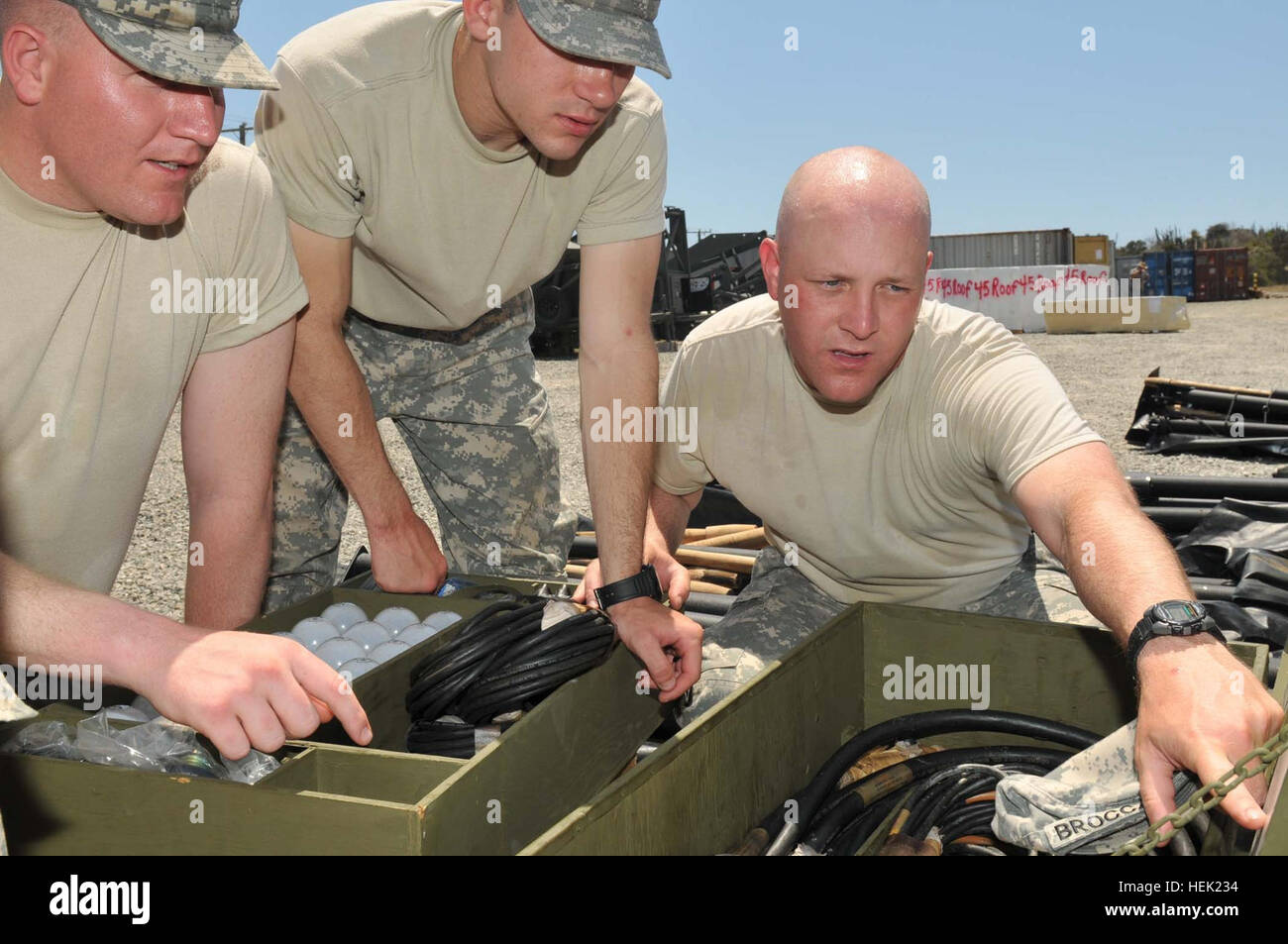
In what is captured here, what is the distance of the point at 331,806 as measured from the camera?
158 centimetres

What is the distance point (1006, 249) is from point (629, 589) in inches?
1114

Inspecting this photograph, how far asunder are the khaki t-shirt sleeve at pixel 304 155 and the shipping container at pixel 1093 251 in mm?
28658

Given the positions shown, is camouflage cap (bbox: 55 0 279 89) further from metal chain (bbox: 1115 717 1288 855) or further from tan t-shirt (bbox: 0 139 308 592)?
metal chain (bbox: 1115 717 1288 855)

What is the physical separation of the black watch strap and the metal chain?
4.27ft

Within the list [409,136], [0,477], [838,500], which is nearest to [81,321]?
[0,477]

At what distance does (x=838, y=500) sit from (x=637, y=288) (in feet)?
2.52

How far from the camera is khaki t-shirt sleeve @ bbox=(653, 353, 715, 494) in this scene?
127 inches

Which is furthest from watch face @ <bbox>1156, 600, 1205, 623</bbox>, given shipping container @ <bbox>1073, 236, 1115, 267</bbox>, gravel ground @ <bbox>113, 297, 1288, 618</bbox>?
shipping container @ <bbox>1073, 236, 1115, 267</bbox>

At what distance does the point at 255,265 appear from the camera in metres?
2.55

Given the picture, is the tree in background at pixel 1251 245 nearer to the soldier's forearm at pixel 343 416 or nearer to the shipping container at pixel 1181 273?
the shipping container at pixel 1181 273

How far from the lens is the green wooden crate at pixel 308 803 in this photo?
5.19ft

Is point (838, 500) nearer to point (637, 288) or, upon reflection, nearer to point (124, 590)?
point (637, 288)

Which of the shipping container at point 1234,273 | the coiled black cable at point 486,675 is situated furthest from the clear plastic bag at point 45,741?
the shipping container at point 1234,273

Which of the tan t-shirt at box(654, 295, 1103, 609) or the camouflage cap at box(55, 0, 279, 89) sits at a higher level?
the camouflage cap at box(55, 0, 279, 89)
